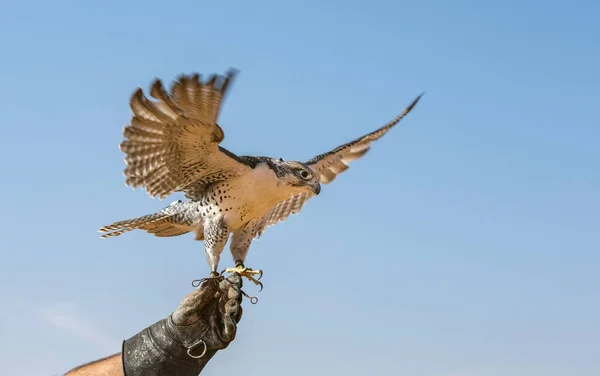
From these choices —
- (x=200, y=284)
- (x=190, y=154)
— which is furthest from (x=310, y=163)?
(x=200, y=284)

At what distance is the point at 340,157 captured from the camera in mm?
7078

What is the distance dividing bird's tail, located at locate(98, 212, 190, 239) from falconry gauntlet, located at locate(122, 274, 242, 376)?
61.3 inches

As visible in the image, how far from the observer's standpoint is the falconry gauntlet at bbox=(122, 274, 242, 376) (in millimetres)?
4312

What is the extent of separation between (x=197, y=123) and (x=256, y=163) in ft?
2.20

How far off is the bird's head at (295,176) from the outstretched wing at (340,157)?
0.88m

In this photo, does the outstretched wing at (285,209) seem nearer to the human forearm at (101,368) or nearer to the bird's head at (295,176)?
the bird's head at (295,176)

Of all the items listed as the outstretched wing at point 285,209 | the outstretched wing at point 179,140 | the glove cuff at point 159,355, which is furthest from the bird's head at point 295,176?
the glove cuff at point 159,355

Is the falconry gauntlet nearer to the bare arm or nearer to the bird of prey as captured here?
the bare arm

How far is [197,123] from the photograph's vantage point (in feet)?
17.6

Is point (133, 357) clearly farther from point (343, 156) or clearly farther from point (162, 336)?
point (343, 156)

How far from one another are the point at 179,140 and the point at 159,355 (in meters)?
1.80

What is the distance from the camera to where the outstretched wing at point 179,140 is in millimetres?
5059

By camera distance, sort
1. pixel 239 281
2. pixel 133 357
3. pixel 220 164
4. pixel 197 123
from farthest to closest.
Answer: pixel 220 164 → pixel 197 123 → pixel 239 281 → pixel 133 357

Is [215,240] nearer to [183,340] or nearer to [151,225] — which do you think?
[151,225]
